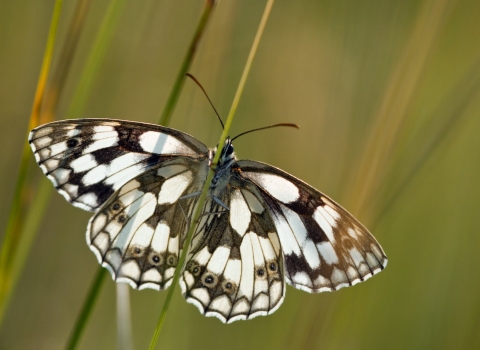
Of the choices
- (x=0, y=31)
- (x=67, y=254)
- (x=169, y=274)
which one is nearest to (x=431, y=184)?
(x=169, y=274)

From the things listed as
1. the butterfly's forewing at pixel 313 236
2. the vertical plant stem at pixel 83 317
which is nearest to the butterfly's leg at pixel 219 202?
the butterfly's forewing at pixel 313 236

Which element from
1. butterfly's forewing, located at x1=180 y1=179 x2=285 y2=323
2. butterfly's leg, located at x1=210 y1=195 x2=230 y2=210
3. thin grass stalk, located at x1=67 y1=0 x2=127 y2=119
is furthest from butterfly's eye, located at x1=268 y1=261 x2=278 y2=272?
thin grass stalk, located at x1=67 y1=0 x2=127 y2=119

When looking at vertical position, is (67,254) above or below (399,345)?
below

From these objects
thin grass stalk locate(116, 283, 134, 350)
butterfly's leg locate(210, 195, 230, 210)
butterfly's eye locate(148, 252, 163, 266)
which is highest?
butterfly's leg locate(210, 195, 230, 210)

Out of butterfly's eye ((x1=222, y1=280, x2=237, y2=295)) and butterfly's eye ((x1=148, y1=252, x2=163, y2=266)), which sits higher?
butterfly's eye ((x1=148, y1=252, x2=163, y2=266))

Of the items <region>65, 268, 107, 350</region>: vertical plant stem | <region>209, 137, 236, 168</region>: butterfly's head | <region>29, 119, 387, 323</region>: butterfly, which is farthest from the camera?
<region>209, 137, 236, 168</region>: butterfly's head

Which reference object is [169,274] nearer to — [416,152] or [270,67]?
[416,152]

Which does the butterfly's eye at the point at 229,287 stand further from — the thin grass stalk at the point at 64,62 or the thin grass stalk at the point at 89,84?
the thin grass stalk at the point at 64,62

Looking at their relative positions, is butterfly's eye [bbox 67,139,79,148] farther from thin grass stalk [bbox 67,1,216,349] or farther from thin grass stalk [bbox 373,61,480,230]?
thin grass stalk [bbox 373,61,480,230]
